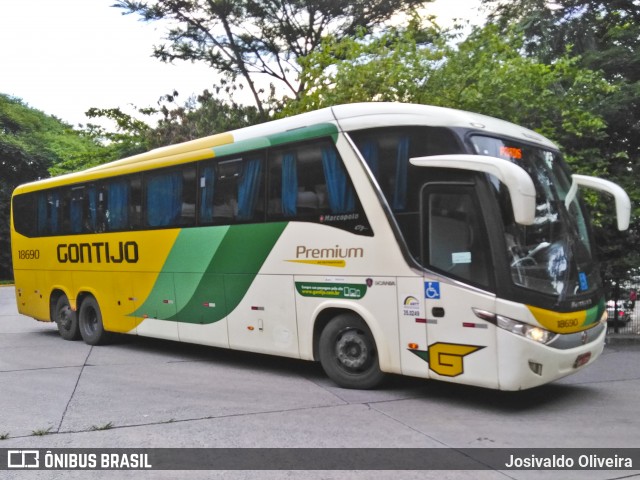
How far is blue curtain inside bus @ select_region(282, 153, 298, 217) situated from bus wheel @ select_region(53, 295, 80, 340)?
647 cm

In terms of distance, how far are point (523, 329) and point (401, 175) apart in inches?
84.0

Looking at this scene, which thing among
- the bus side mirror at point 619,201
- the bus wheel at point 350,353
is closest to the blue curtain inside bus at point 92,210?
the bus wheel at point 350,353

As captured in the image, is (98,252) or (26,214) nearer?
(98,252)

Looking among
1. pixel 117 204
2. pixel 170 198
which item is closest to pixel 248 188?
pixel 170 198

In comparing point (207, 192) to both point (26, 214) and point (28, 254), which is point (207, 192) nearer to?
point (28, 254)

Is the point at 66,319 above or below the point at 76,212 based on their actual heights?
below

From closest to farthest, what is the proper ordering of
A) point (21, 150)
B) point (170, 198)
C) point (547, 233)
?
point (547, 233) → point (170, 198) → point (21, 150)

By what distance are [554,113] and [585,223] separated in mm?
6159

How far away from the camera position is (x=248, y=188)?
898cm

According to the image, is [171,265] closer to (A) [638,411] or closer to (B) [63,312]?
(B) [63,312]

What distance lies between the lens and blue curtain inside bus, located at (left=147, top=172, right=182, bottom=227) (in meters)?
10.2

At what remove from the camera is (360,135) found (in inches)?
300

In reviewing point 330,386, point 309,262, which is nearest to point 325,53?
point 309,262

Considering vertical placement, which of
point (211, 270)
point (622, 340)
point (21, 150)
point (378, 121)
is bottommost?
point (622, 340)
